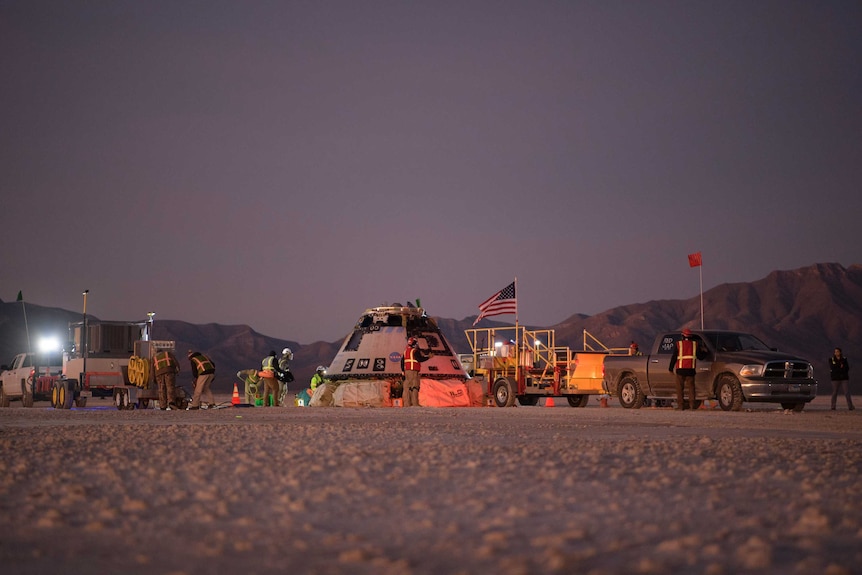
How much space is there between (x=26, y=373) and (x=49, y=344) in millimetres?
1916

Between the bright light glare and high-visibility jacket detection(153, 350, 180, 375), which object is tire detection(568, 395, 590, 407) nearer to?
high-visibility jacket detection(153, 350, 180, 375)

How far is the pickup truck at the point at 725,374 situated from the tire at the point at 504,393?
415 centimetres

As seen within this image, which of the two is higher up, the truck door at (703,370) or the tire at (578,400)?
the truck door at (703,370)

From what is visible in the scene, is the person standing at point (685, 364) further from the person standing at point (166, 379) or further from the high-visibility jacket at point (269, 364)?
the person standing at point (166, 379)

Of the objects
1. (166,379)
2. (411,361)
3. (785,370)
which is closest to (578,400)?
(411,361)

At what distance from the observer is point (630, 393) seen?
79.7 feet

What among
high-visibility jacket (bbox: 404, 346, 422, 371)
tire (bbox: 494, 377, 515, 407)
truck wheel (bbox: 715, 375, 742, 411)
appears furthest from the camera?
tire (bbox: 494, 377, 515, 407)

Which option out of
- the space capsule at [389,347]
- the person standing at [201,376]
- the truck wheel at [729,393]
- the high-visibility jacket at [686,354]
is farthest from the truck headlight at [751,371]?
the person standing at [201,376]

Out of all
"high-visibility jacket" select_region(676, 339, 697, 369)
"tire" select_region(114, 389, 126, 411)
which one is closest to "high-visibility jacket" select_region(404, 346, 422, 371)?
"high-visibility jacket" select_region(676, 339, 697, 369)

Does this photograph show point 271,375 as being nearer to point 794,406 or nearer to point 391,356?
point 391,356

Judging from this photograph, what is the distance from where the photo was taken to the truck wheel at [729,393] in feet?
71.1

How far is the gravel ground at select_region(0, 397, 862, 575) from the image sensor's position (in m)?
4.53

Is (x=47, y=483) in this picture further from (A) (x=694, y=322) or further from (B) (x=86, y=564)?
(A) (x=694, y=322)

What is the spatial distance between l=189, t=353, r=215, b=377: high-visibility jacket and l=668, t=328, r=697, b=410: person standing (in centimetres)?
1124
